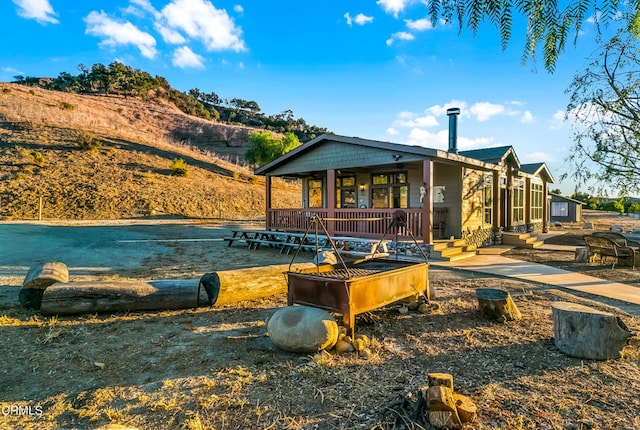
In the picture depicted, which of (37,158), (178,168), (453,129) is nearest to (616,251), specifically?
(453,129)

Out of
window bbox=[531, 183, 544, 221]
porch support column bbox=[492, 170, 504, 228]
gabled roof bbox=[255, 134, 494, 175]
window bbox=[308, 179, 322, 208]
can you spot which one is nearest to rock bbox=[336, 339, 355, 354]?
gabled roof bbox=[255, 134, 494, 175]

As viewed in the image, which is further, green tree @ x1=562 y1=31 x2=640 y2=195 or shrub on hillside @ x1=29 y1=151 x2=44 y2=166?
shrub on hillside @ x1=29 y1=151 x2=44 y2=166

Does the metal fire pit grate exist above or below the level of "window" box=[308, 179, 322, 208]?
below

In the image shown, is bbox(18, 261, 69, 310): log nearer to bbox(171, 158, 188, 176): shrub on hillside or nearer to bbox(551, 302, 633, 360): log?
bbox(551, 302, 633, 360): log

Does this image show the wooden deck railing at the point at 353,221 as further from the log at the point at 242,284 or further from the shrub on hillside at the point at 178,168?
the shrub on hillside at the point at 178,168

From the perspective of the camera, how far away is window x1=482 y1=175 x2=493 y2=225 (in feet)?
46.2

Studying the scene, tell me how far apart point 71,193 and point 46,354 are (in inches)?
1017

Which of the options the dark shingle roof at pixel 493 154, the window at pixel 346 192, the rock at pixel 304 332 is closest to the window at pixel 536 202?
the dark shingle roof at pixel 493 154

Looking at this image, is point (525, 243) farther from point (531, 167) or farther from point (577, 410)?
point (577, 410)

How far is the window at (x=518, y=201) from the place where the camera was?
646 inches

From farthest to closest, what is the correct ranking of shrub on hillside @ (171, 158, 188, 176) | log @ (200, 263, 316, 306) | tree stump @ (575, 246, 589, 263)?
shrub on hillside @ (171, 158, 188, 176) < tree stump @ (575, 246, 589, 263) < log @ (200, 263, 316, 306)

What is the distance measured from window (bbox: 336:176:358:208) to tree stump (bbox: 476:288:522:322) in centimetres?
990

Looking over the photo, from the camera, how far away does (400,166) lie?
1285 centimetres

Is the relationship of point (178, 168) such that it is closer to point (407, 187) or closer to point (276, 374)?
point (407, 187)
